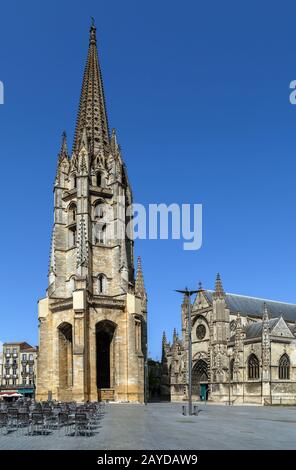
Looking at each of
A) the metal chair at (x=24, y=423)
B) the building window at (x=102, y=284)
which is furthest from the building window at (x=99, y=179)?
A: the metal chair at (x=24, y=423)

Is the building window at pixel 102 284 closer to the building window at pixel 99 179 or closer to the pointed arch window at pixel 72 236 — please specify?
the pointed arch window at pixel 72 236

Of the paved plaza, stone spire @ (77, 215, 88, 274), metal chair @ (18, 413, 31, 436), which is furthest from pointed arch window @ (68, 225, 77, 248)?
the paved plaza

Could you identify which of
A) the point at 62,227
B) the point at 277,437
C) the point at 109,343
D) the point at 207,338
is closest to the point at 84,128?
the point at 62,227

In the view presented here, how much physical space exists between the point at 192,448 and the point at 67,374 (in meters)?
39.4

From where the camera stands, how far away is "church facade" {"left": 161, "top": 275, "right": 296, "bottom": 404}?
193 feet

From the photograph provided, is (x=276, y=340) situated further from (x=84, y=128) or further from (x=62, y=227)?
(x=84, y=128)

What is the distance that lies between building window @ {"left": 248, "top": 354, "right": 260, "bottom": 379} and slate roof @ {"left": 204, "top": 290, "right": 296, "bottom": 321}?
908 centimetres

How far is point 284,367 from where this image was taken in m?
60.1

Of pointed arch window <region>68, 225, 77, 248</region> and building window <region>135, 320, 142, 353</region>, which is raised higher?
pointed arch window <region>68, 225, 77, 248</region>

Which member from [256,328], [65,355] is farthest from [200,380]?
[65,355]

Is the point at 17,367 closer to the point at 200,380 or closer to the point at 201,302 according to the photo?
the point at 200,380

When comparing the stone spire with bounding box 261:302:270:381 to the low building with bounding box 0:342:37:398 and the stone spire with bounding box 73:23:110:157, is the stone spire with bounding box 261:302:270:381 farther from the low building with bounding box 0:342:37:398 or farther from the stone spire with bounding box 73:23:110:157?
the low building with bounding box 0:342:37:398

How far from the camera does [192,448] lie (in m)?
15.2

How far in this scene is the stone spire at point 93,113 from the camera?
6034 centimetres
